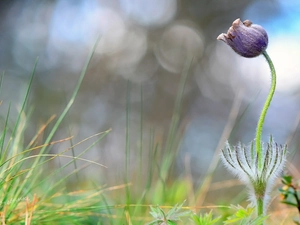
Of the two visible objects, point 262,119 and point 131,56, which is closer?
point 262,119

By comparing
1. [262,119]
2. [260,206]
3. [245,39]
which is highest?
[245,39]

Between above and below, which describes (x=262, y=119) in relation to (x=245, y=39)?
below

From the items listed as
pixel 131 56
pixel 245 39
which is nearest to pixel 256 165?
pixel 245 39

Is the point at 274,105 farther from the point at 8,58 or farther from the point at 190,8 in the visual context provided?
the point at 8,58

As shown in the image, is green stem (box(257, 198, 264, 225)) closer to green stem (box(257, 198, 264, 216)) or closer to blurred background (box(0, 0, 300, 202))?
green stem (box(257, 198, 264, 216))

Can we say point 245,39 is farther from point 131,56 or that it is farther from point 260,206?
point 131,56

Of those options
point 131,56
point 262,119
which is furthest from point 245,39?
point 131,56
